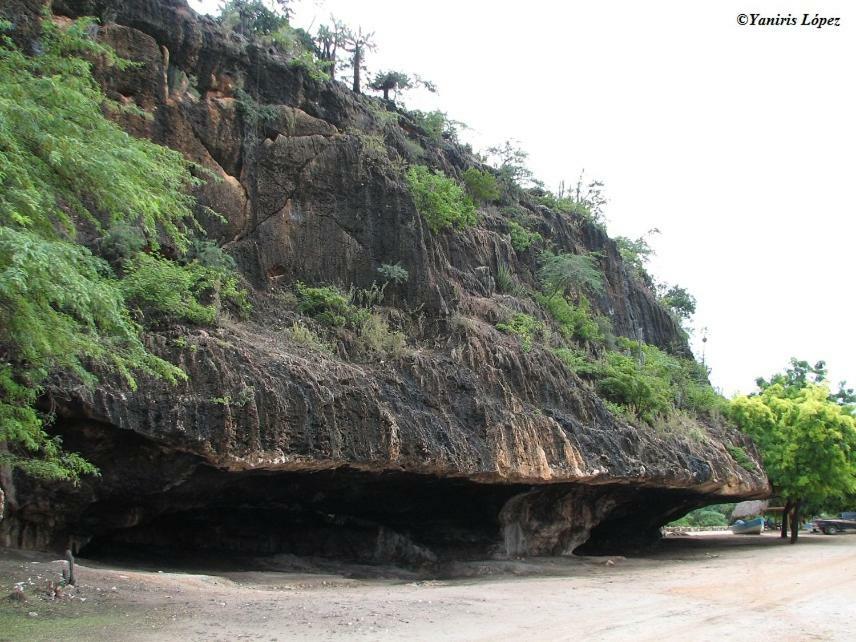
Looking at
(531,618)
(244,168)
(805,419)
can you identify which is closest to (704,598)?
(531,618)

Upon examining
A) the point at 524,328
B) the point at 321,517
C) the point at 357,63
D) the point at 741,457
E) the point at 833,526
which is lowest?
the point at 833,526

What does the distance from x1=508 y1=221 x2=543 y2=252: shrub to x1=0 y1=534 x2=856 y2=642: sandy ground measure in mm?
12045

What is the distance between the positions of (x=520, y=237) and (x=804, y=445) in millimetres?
13563

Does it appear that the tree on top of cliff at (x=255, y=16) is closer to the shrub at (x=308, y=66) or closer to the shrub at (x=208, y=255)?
the shrub at (x=308, y=66)

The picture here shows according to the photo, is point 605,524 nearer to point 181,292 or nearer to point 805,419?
point 805,419

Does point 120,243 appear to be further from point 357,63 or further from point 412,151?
point 357,63

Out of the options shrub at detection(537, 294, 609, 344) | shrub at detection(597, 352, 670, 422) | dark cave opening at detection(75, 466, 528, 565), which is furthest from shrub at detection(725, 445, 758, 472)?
dark cave opening at detection(75, 466, 528, 565)

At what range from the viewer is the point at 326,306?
56.9 feet

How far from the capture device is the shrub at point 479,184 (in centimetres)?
2647

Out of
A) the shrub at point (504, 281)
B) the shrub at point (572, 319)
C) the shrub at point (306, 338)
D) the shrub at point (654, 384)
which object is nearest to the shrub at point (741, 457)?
the shrub at point (654, 384)

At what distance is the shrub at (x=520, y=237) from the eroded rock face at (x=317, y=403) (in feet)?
12.2

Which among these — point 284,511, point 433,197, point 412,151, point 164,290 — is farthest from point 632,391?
point 164,290

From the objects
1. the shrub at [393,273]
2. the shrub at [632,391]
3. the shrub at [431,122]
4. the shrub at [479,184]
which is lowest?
the shrub at [632,391]

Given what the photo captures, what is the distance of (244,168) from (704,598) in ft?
45.5
